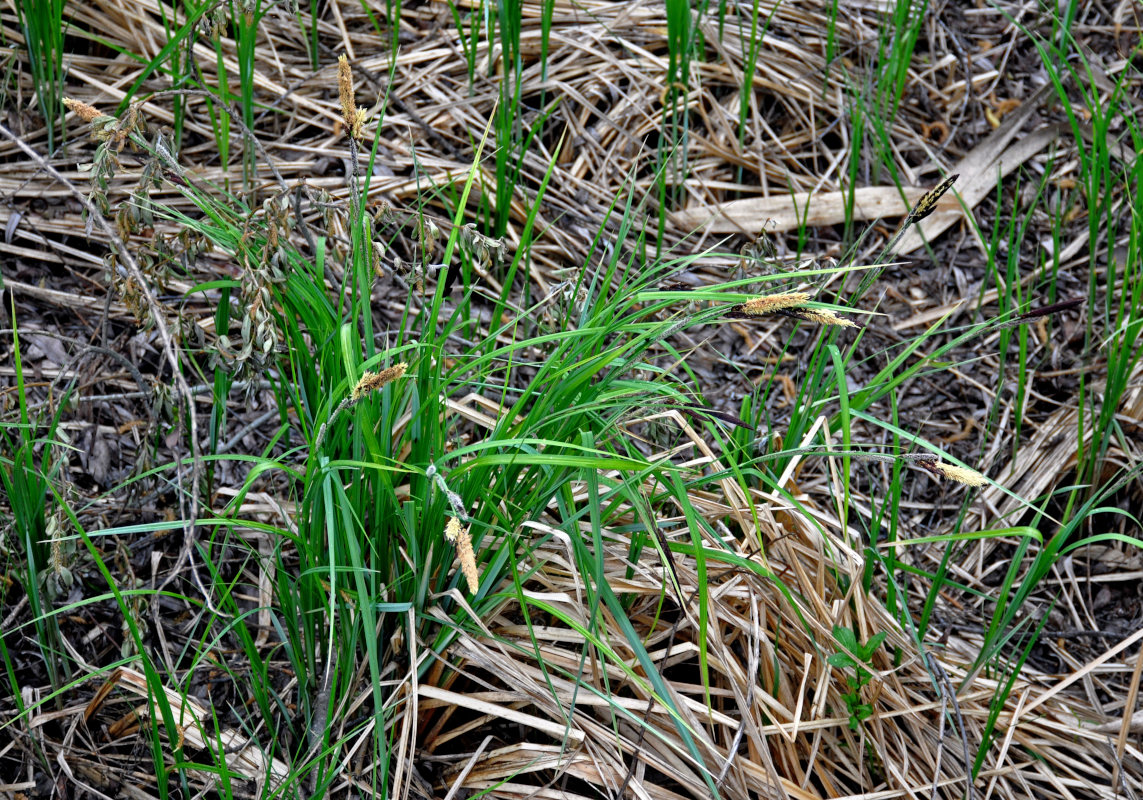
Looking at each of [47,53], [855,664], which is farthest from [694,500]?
[47,53]

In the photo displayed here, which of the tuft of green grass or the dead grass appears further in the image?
the tuft of green grass

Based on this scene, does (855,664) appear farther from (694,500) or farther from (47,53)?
(47,53)

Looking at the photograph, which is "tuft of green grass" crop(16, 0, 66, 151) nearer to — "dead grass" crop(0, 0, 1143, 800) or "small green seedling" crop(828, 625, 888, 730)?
"dead grass" crop(0, 0, 1143, 800)

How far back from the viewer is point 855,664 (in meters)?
1.67

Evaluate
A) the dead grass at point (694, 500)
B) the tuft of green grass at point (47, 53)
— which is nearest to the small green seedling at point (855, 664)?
the dead grass at point (694, 500)

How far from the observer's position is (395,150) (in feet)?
9.70

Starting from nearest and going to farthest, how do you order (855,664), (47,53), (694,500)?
(855,664)
(694,500)
(47,53)

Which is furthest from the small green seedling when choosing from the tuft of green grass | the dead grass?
the tuft of green grass

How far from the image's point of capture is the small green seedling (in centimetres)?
167

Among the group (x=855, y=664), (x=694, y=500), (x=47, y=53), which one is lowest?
(x=855, y=664)

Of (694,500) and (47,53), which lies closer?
(694,500)

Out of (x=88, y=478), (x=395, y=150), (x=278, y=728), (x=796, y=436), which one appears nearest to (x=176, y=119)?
(x=395, y=150)

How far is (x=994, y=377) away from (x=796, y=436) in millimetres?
1140

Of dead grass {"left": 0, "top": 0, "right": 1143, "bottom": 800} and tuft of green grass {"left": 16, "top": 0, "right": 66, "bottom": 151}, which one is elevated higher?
tuft of green grass {"left": 16, "top": 0, "right": 66, "bottom": 151}
